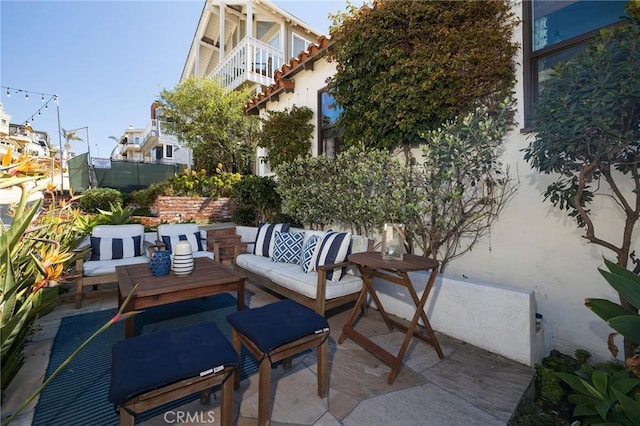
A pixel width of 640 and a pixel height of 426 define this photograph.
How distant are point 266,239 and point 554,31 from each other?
14.9ft

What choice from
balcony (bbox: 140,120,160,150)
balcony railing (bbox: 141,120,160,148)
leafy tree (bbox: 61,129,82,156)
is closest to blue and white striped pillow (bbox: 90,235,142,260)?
leafy tree (bbox: 61,129,82,156)

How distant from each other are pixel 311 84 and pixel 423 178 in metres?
3.96

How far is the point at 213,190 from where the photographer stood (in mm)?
8922

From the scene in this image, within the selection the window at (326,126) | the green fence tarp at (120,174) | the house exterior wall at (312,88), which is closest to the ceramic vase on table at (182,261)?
the window at (326,126)

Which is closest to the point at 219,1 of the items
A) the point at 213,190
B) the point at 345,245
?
the point at 213,190

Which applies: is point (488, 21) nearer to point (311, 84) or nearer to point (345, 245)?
point (345, 245)

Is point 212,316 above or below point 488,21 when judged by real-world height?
below

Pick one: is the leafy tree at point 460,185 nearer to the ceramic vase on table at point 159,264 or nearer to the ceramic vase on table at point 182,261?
the ceramic vase on table at point 182,261

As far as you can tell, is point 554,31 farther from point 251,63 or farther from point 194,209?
point 251,63

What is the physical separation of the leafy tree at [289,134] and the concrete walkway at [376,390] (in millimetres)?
4179

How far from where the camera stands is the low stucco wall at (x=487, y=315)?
8.45 feet

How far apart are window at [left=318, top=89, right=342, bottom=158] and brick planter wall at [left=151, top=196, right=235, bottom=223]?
3.92 metres

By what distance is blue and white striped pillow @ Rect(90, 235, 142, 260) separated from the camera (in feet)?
14.0

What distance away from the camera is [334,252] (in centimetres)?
339
